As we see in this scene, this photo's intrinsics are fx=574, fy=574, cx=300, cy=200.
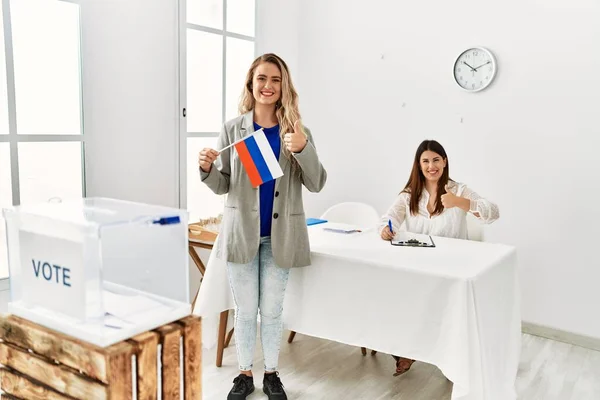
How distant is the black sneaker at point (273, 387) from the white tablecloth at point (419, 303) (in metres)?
0.25

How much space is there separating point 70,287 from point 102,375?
203 millimetres

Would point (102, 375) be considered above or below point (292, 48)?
below

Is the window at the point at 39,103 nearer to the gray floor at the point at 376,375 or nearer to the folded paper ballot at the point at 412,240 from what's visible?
the gray floor at the point at 376,375

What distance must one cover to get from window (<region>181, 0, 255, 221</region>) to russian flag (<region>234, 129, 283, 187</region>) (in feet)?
4.81

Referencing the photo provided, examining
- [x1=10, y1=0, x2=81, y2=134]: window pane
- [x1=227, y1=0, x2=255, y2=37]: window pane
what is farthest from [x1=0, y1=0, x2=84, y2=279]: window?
[x1=227, y1=0, x2=255, y2=37]: window pane

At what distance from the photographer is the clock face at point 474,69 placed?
364 centimetres

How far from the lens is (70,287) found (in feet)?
4.02

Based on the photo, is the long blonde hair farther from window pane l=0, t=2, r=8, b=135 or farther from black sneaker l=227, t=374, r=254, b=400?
window pane l=0, t=2, r=8, b=135

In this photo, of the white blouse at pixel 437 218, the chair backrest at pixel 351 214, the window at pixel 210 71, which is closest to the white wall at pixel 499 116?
Answer: the window at pixel 210 71

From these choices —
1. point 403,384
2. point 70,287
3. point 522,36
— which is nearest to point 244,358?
point 403,384

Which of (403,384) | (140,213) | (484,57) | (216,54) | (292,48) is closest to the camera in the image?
(140,213)

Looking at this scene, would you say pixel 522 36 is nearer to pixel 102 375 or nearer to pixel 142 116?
pixel 142 116

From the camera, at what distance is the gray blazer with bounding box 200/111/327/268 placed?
2457mm

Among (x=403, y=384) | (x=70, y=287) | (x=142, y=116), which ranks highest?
(x=142, y=116)
